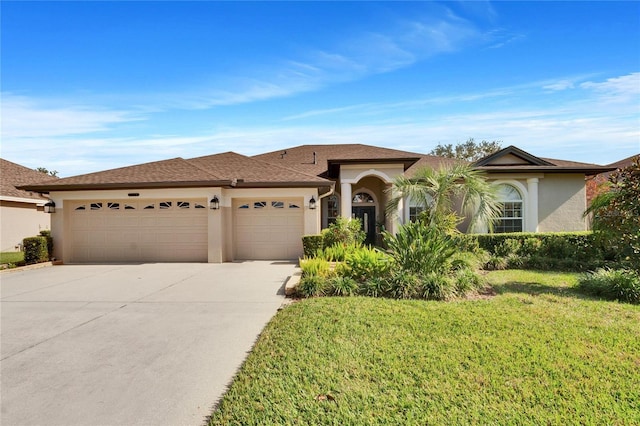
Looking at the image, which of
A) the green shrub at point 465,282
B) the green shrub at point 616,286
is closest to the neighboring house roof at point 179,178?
the green shrub at point 465,282

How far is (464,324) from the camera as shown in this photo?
16.9 feet

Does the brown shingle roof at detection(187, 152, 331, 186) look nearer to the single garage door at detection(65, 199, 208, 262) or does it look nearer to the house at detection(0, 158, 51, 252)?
the single garage door at detection(65, 199, 208, 262)

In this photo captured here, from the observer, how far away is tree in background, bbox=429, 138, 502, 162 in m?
35.2

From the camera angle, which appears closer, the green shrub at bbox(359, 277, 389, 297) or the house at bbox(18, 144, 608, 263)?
the green shrub at bbox(359, 277, 389, 297)

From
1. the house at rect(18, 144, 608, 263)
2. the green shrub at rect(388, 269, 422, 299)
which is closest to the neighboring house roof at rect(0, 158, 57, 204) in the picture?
the house at rect(18, 144, 608, 263)

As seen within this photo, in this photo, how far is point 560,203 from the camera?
1538 cm

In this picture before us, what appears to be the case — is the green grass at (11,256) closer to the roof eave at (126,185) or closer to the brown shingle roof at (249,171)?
the roof eave at (126,185)

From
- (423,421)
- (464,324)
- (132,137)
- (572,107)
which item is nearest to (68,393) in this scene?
(423,421)

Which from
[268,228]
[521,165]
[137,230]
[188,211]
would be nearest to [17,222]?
[137,230]

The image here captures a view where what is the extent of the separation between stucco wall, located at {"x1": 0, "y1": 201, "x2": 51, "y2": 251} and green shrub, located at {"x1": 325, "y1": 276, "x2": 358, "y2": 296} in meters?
18.2

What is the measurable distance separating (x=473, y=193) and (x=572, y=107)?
538 cm

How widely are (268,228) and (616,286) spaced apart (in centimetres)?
1054

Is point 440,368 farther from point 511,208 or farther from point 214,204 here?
point 511,208

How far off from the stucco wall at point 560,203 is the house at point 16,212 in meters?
22.9
